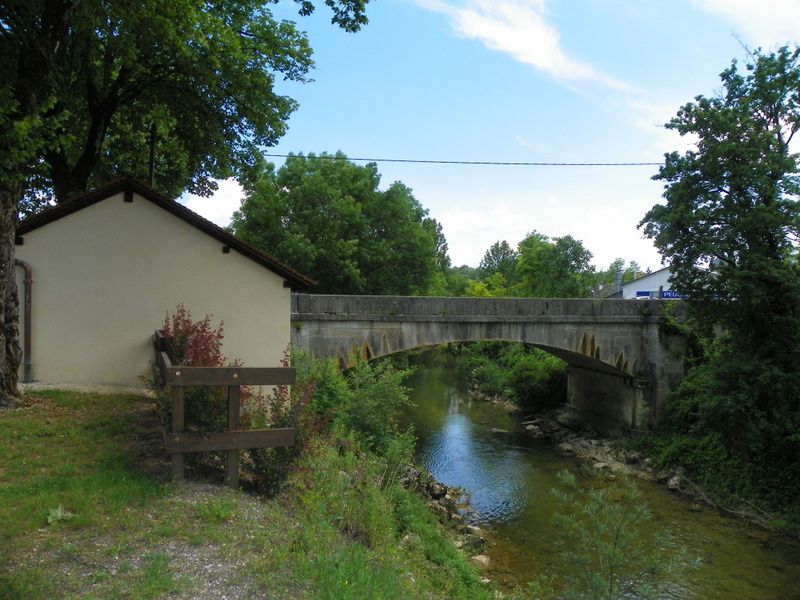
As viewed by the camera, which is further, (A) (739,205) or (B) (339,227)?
(B) (339,227)

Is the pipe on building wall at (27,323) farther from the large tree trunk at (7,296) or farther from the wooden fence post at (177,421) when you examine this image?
the wooden fence post at (177,421)

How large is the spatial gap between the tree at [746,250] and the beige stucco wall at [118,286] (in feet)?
39.8

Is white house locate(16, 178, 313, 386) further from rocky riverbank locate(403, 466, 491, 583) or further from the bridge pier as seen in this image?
the bridge pier

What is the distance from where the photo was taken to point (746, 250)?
47.9 feet

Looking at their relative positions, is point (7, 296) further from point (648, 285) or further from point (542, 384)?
point (648, 285)

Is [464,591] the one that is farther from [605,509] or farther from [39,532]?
[39,532]

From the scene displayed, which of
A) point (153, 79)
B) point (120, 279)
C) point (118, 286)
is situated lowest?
point (118, 286)

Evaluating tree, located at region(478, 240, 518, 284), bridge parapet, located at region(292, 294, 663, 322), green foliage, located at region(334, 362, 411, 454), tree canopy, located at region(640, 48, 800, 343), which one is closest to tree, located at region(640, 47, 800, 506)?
tree canopy, located at region(640, 48, 800, 343)

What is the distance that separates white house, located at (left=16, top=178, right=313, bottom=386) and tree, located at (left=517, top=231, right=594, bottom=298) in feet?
83.9

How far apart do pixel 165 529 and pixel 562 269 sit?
3261 centimetres

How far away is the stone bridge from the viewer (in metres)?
15.4

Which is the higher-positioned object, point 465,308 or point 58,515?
point 465,308

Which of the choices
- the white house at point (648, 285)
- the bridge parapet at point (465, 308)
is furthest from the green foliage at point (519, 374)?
the white house at point (648, 285)

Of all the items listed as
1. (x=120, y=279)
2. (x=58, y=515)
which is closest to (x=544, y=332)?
(x=120, y=279)
